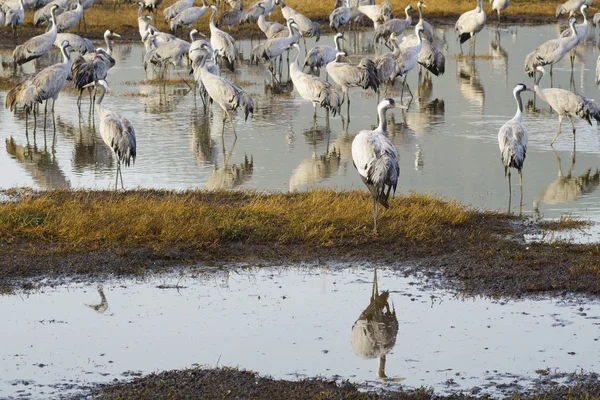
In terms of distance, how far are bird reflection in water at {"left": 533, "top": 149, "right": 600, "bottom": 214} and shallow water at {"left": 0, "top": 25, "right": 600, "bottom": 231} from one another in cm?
1

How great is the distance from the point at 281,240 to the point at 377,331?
2495 millimetres

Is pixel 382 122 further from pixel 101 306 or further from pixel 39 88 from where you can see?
pixel 39 88

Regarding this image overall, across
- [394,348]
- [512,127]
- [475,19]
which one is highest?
[475,19]

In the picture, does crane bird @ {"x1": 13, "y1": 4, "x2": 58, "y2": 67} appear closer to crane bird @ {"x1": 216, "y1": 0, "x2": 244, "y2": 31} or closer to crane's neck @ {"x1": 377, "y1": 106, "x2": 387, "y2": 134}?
crane bird @ {"x1": 216, "y1": 0, "x2": 244, "y2": 31}

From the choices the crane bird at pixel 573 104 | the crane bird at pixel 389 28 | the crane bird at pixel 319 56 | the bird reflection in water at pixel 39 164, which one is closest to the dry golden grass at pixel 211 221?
the bird reflection in water at pixel 39 164

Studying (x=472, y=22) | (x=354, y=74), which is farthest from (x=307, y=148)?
(x=472, y=22)

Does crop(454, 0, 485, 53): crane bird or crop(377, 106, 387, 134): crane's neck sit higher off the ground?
crop(454, 0, 485, 53): crane bird

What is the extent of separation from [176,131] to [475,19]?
14.0 metres

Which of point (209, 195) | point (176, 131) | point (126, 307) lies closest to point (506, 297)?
point (126, 307)

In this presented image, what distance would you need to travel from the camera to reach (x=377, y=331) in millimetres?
7676

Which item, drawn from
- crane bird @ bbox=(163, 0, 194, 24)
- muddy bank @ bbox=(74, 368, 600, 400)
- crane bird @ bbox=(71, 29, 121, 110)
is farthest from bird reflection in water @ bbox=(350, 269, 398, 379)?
crane bird @ bbox=(163, 0, 194, 24)

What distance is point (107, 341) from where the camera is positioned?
24.1 feet

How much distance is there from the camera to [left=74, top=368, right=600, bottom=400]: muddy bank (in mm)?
6113

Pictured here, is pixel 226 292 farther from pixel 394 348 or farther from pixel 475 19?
pixel 475 19
